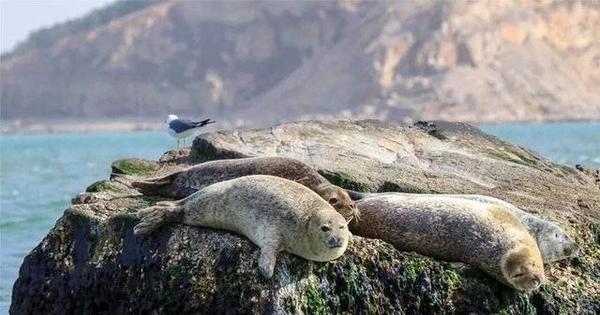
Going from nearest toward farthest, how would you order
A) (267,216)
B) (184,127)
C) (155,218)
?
(267,216) < (155,218) < (184,127)

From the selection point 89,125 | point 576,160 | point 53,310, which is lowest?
point 89,125

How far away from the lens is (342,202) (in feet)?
24.1

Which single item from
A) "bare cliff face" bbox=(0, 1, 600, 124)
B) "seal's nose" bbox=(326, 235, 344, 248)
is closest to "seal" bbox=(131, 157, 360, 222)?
"seal's nose" bbox=(326, 235, 344, 248)

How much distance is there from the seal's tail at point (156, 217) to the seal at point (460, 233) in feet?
3.36

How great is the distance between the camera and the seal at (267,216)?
6.67m

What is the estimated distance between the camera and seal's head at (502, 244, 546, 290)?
23.0 ft

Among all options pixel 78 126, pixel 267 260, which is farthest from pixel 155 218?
pixel 78 126

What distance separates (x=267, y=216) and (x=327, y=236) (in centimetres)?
42

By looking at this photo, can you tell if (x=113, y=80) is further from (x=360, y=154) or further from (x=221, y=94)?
(x=360, y=154)

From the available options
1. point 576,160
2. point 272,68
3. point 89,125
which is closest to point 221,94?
point 272,68

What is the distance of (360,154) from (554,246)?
223cm

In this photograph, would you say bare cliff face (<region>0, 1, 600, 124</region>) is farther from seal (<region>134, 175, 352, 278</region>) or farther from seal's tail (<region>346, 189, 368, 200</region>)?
seal (<region>134, 175, 352, 278</region>)

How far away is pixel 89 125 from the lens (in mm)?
120250

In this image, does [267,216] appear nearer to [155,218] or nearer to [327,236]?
[327,236]
